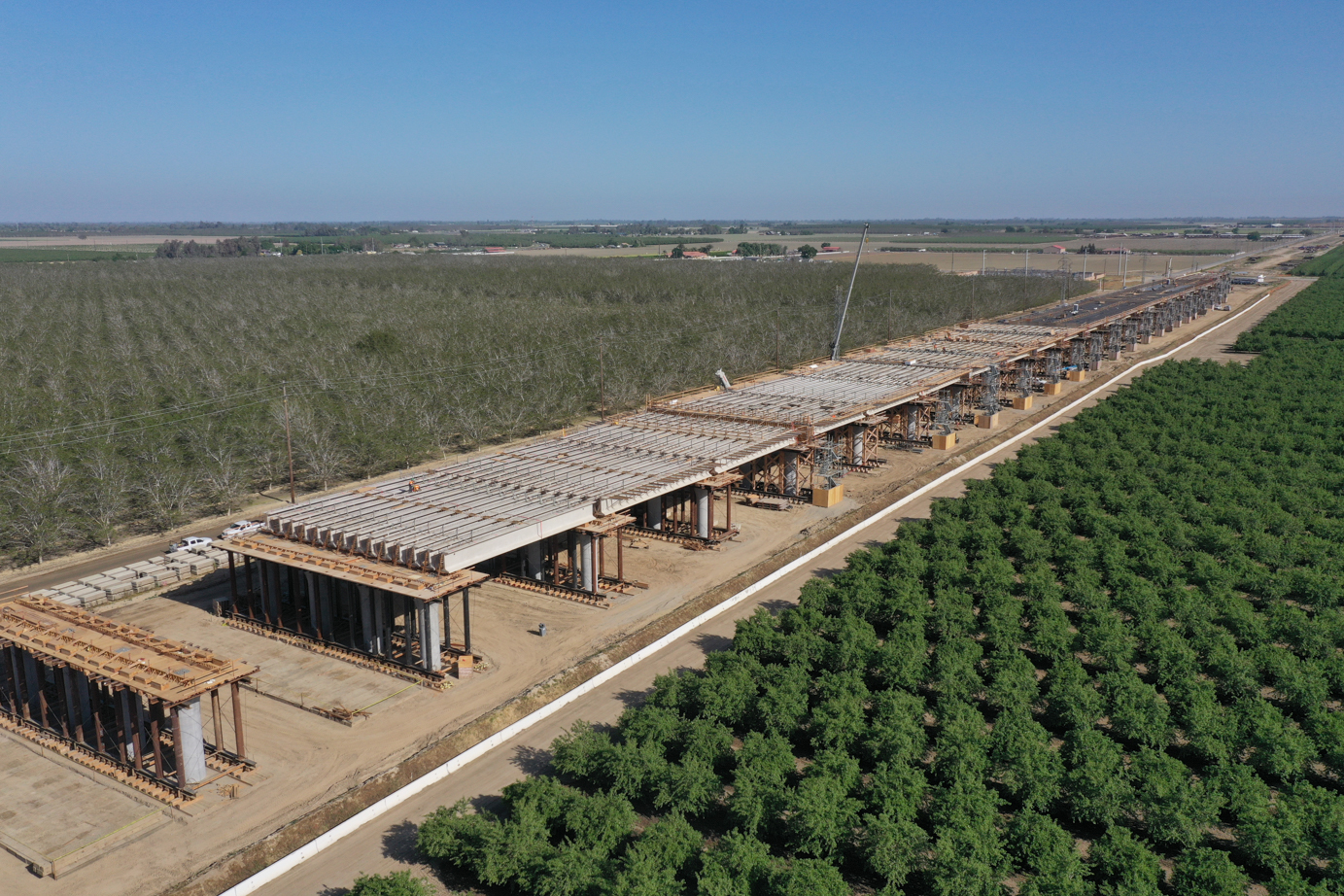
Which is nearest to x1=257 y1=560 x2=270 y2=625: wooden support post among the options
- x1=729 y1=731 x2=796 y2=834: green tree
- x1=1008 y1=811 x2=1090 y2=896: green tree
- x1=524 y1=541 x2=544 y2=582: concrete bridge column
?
x1=524 y1=541 x2=544 y2=582: concrete bridge column

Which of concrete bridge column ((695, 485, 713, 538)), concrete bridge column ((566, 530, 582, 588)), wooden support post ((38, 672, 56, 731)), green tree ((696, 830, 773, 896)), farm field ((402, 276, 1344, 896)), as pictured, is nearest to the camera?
green tree ((696, 830, 773, 896))

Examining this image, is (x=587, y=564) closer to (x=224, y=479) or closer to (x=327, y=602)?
(x=327, y=602)

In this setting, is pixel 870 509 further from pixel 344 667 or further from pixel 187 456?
pixel 187 456

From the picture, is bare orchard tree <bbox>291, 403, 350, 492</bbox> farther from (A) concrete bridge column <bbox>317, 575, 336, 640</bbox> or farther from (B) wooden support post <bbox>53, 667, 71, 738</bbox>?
(B) wooden support post <bbox>53, 667, 71, 738</bbox>

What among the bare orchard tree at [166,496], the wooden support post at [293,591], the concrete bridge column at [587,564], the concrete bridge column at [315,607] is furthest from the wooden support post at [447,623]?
the bare orchard tree at [166,496]

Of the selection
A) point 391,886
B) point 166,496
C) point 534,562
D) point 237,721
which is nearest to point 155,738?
point 237,721

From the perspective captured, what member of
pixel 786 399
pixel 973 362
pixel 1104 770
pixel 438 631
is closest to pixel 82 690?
pixel 438 631

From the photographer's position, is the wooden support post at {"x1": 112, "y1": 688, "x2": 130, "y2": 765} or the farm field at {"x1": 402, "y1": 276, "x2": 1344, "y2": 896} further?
the wooden support post at {"x1": 112, "y1": 688, "x2": 130, "y2": 765}
